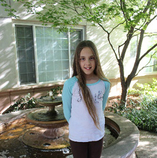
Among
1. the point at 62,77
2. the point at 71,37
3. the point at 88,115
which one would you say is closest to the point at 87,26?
the point at 71,37

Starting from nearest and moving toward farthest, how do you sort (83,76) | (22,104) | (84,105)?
(84,105) < (83,76) < (22,104)

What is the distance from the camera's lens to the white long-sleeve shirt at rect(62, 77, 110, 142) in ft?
5.45

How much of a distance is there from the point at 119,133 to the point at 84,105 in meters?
1.94

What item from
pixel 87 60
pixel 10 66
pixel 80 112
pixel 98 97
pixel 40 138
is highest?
pixel 87 60

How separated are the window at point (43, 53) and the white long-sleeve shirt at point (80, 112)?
211 inches

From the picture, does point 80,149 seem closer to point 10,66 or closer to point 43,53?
point 10,66

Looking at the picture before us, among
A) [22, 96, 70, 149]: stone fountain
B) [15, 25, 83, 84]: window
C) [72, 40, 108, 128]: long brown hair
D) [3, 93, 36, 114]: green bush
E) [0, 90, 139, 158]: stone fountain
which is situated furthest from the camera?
[15, 25, 83, 84]: window

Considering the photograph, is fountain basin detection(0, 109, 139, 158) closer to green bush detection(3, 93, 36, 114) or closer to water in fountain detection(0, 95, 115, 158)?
water in fountain detection(0, 95, 115, 158)

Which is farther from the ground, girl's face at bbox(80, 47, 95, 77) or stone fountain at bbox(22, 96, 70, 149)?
girl's face at bbox(80, 47, 95, 77)

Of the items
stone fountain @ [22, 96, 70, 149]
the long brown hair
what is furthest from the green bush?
the long brown hair

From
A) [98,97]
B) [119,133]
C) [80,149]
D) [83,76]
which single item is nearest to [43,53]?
[119,133]

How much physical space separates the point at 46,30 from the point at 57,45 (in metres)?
0.79

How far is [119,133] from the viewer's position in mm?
3246

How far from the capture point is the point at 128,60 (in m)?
9.30
